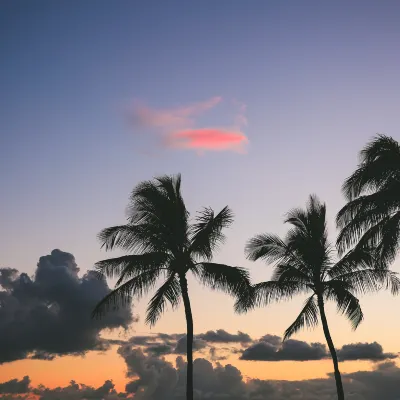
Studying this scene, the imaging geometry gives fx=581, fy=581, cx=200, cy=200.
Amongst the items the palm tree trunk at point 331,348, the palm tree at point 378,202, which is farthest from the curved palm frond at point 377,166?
the palm tree trunk at point 331,348

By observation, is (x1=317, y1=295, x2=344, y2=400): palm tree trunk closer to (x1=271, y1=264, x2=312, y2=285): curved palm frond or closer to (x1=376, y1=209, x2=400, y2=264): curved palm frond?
(x1=271, y1=264, x2=312, y2=285): curved palm frond

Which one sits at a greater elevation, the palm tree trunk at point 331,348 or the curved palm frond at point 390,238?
the curved palm frond at point 390,238

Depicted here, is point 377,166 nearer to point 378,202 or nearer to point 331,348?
point 378,202

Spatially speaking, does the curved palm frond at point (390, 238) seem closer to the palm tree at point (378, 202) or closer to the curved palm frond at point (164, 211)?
the palm tree at point (378, 202)

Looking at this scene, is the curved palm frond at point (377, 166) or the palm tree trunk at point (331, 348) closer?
the curved palm frond at point (377, 166)

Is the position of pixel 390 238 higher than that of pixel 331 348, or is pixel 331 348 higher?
pixel 390 238

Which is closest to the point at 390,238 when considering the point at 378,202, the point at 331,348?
the point at 378,202

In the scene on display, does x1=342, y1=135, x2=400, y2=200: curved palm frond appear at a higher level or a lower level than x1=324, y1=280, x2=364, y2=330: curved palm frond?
higher

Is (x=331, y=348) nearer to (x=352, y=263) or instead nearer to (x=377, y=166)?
(x=352, y=263)

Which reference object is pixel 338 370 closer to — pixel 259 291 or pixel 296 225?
pixel 259 291

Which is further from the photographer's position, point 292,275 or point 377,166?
point 292,275

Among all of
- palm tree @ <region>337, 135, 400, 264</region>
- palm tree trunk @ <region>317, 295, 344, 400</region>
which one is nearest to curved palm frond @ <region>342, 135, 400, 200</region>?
palm tree @ <region>337, 135, 400, 264</region>

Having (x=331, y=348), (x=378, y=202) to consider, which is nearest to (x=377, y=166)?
(x=378, y=202)

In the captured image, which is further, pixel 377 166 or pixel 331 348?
pixel 331 348
